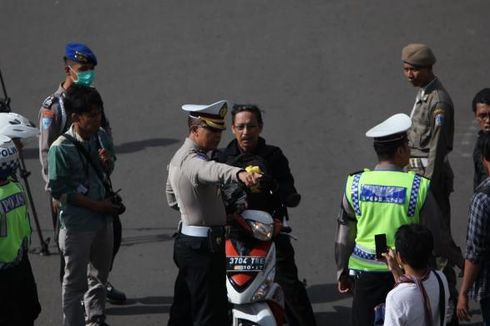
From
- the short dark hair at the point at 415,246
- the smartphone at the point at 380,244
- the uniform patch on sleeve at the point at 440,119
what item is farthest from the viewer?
the uniform patch on sleeve at the point at 440,119

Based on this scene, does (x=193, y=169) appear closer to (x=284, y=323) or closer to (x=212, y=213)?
(x=212, y=213)

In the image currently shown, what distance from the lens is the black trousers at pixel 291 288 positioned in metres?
7.48

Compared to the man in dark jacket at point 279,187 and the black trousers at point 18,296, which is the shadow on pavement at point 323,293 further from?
the black trousers at point 18,296

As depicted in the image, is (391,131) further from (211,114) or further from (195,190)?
(195,190)

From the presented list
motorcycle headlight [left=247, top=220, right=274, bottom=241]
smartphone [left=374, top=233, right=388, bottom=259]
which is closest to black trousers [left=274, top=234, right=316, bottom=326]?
motorcycle headlight [left=247, top=220, right=274, bottom=241]

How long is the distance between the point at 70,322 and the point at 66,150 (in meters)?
1.30

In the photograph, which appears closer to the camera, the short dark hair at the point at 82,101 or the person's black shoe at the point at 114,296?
the short dark hair at the point at 82,101

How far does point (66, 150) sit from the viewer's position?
7.17 metres

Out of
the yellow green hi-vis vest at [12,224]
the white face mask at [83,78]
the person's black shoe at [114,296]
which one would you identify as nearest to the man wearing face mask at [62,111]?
the white face mask at [83,78]

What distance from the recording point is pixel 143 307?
8328 millimetres

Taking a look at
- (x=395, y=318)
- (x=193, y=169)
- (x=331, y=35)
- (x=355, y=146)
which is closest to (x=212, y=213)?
(x=193, y=169)

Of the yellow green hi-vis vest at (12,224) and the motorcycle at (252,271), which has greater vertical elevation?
the yellow green hi-vis vest at (12,224)

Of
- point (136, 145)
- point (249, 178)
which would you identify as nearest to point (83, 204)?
point (249, 178)

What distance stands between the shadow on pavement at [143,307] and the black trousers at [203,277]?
1.50 metres
